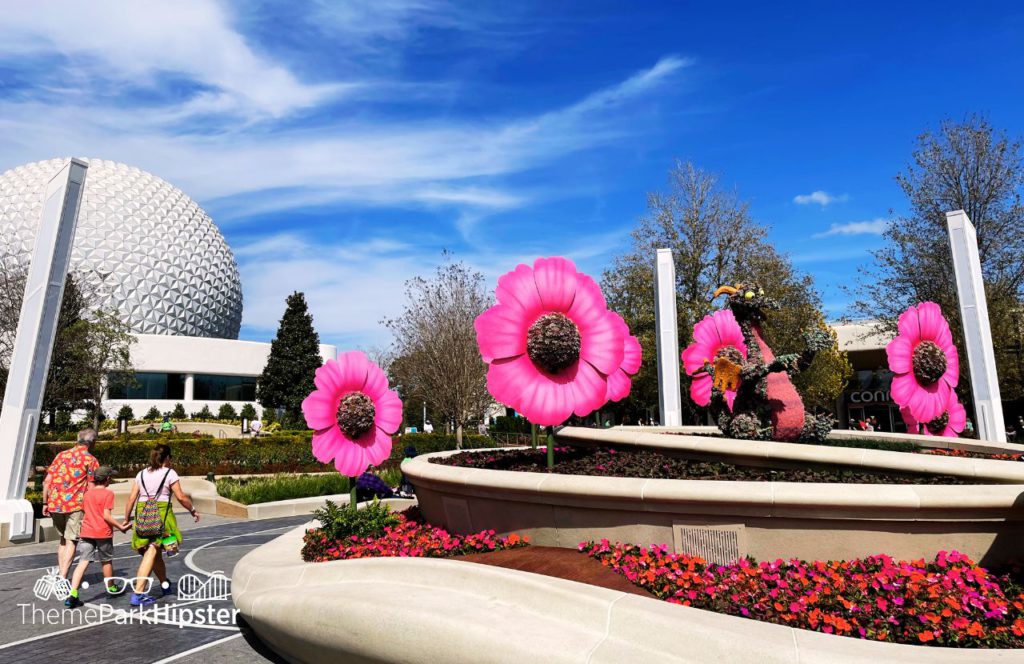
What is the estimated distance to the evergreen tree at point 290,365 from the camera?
1858 inches

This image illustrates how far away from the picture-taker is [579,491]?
218 inches

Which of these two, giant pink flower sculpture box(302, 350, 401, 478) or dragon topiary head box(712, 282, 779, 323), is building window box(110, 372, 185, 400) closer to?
giant pink flower sculpture box(302, 350, 401, 478)

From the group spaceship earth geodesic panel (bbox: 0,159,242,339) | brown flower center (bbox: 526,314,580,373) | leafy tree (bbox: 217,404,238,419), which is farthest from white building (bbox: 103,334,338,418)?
brown flower center (bbox: 526,314,580,373)

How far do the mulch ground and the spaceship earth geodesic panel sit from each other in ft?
137

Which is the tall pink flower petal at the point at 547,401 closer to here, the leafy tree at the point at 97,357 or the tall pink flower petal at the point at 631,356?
the tall pink flower petal at the point at 631,356

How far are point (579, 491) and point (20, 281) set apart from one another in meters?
29.8

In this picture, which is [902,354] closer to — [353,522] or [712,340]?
[712,340]

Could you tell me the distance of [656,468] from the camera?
6734 millimetres

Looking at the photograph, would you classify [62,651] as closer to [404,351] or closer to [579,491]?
[579,491]

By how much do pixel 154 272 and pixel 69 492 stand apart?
133 feet

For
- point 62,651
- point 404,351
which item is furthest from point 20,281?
point 62,651

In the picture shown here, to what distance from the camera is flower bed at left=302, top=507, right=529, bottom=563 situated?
242 inches

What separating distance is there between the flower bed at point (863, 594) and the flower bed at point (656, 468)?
1165 mm

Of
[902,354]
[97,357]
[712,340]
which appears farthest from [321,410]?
[97,357]
